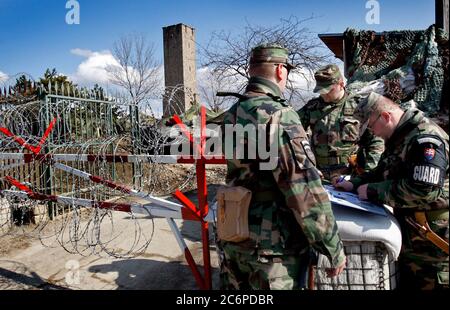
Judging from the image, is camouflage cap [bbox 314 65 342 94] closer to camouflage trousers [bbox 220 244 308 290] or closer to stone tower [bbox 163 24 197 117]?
camouflage trousers [bbox 220 244 308 290]

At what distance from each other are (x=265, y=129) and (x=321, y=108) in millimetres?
1885

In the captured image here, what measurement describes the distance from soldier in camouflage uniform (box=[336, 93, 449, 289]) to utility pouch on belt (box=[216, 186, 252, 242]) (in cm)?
71

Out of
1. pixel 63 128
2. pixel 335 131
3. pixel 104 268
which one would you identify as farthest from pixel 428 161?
pixel 63 128

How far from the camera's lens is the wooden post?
358cm

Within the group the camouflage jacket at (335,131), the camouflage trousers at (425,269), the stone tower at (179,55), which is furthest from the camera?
the stone tower at (179,55)

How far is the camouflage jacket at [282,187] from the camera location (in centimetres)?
167

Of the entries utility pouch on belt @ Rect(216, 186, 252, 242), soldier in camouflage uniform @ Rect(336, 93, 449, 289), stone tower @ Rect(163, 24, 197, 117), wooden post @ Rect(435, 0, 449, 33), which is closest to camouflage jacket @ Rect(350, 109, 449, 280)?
soldier in camouflage uniform @ Rect(336, 93, 449, 289)

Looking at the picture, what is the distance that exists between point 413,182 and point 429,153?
6.2 inches

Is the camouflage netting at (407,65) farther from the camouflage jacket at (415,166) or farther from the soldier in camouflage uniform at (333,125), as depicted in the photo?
the camouflage jacket at (415,166)

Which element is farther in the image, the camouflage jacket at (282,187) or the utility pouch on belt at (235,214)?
the utility pouch on belt at (235,214)

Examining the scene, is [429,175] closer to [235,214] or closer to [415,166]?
[415,166]

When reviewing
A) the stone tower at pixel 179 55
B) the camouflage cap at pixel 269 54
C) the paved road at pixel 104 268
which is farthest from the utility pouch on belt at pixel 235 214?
the stone tower at pixel 179 55

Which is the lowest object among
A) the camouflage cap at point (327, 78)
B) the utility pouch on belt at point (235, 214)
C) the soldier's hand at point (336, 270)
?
the soldier's hand at point (336, 270)

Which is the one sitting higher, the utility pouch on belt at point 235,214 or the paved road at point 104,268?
the utility pouch on belt at point 235,214
